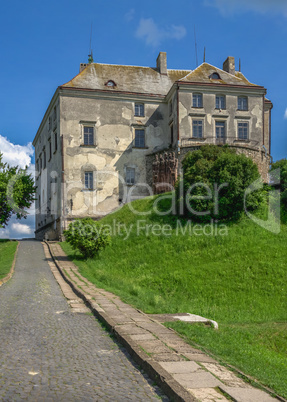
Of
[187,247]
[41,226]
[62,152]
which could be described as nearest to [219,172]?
[187,247]

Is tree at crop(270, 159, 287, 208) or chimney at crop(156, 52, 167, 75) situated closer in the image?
tree at crop(270, 159, 287, 208)

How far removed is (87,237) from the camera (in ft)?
74.2

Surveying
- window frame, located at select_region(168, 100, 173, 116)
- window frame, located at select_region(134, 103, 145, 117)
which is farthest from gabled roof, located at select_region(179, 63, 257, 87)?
window frame, located at select_region(134, 103, 145, 117)

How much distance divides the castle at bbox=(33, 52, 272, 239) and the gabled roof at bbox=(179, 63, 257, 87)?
0.28 ft

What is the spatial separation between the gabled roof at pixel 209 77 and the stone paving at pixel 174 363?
97.1 ft

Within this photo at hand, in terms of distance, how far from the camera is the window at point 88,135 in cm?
3646

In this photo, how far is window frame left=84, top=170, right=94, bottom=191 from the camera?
35938 millimetres

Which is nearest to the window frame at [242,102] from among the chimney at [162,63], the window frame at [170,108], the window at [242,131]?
the window at [242,131]

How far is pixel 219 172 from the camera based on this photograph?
25.9m

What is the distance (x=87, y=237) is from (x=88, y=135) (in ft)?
52.0

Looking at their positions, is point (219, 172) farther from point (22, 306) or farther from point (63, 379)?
point (63, 379)

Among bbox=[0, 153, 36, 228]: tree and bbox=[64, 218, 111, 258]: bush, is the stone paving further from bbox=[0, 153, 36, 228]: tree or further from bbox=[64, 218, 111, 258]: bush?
bbox=[0, 153, 36, 228]: tree

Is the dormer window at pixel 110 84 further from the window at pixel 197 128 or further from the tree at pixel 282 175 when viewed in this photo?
the tree at pixel 282 175

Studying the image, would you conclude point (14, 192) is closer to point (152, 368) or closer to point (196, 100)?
point (196, 100)
